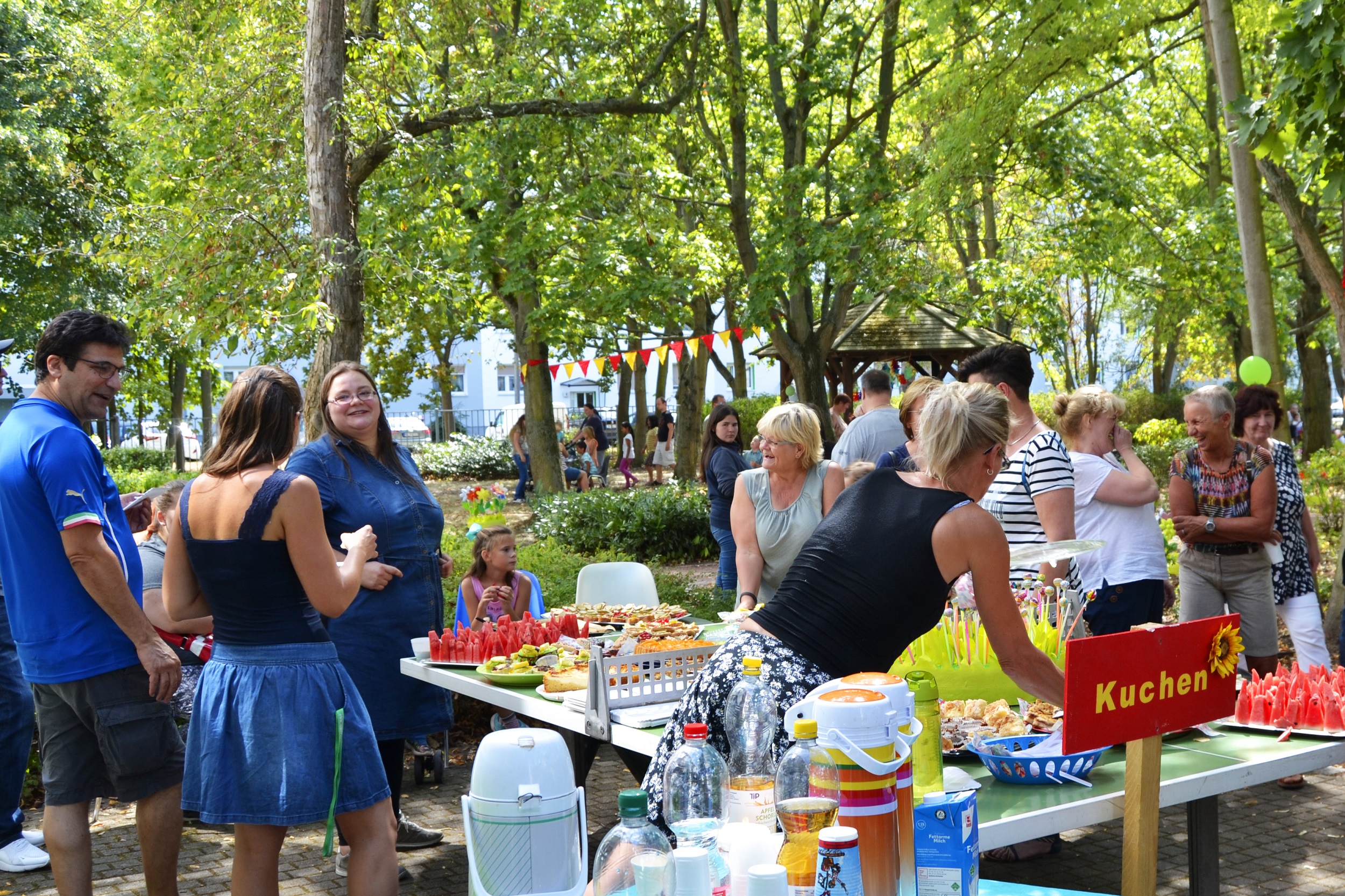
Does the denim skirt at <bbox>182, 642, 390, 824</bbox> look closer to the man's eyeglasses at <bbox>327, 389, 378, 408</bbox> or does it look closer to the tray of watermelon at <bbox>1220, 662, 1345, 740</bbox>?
the man's eyeglasses at <bbox>327, 389, 378, 408</bbox>

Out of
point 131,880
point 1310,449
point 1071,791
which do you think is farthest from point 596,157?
point 1310,449

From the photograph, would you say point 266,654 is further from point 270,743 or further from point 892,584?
point 892,584

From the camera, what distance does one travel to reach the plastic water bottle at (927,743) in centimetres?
232

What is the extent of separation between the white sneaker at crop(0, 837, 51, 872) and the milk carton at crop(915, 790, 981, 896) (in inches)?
161

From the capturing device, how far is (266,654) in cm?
306

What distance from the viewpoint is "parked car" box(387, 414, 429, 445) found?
140 ft

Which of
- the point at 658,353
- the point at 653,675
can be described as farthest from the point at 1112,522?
the point at 658,353

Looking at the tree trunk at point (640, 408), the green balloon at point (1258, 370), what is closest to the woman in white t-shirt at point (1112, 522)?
the green balloon at point (1258, 370)

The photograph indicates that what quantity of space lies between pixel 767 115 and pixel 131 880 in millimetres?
15050

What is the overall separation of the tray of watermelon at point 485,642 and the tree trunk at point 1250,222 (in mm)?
5083

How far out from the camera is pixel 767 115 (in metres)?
17.6

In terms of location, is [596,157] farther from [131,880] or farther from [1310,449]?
[1310,449]

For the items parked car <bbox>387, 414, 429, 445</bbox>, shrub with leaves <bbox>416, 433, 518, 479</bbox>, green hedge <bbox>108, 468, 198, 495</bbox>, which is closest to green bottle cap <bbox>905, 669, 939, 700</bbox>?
green hedge <bbox>108, 468, 198, 495</bbox>

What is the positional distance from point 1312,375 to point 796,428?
2050 cm
